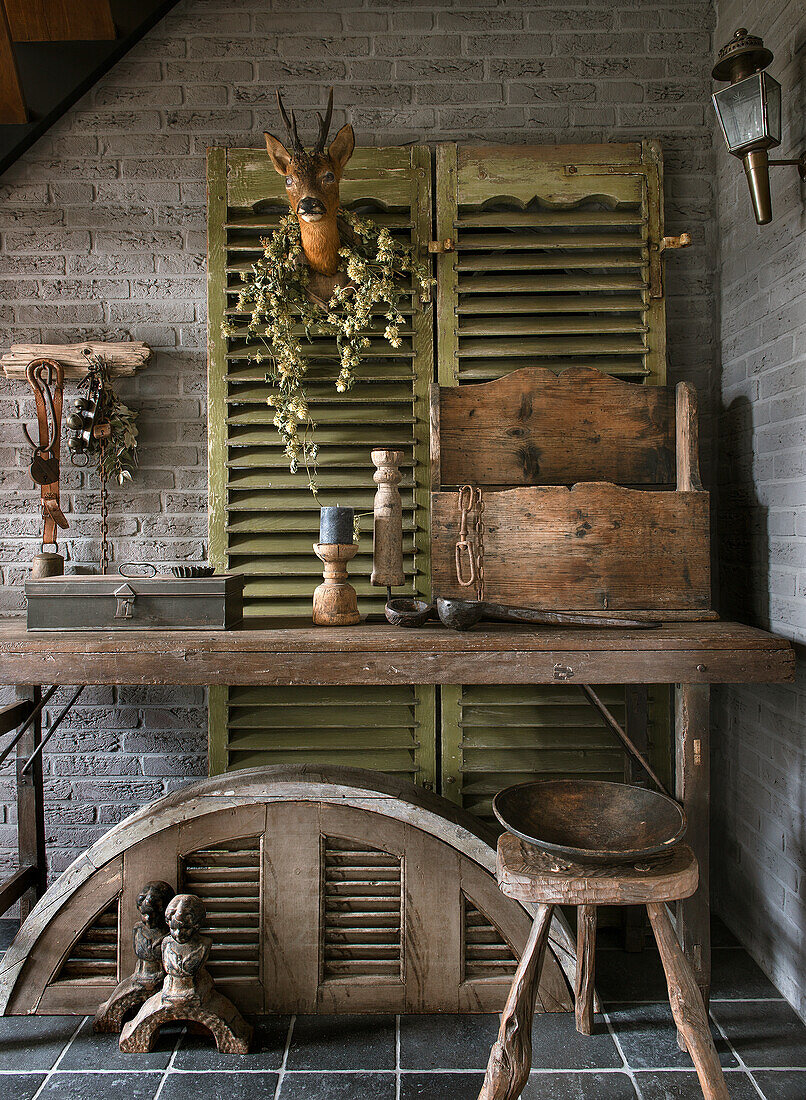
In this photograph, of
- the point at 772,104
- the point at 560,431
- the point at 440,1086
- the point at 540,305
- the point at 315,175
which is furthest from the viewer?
the point at 540,305

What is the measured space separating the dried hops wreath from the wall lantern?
952 mm

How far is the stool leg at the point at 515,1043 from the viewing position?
1.61 meters

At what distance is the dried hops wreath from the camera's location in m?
2.42

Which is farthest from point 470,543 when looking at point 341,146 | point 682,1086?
point 682,1086

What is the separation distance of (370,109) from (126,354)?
120 cm

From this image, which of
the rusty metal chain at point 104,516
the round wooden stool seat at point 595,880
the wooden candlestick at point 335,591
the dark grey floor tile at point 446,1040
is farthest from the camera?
the rusty metal chain at point 104,516

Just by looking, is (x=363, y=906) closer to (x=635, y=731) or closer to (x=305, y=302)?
(x=635, y=731)

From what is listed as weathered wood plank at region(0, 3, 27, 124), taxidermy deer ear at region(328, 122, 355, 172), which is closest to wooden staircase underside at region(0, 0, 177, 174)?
weathered wood plank at region(0, 3, 27, 124)

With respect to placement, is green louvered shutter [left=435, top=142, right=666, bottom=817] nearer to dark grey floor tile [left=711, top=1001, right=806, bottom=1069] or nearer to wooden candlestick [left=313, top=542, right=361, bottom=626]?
wooden candlestick [left=313, top=542, right=361, bottom=626]

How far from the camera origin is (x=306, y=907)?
2.09 m

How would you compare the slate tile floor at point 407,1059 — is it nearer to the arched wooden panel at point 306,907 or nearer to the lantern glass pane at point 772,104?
the arched wooden panel at point 306,907

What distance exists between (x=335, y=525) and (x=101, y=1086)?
1.52 m

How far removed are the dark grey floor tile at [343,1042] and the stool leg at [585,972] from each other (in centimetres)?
50

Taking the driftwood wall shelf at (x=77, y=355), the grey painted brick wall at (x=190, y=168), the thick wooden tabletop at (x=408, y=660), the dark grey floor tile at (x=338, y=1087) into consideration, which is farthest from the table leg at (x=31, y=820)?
the driftwood wall shelf at (x=77, y=355)
